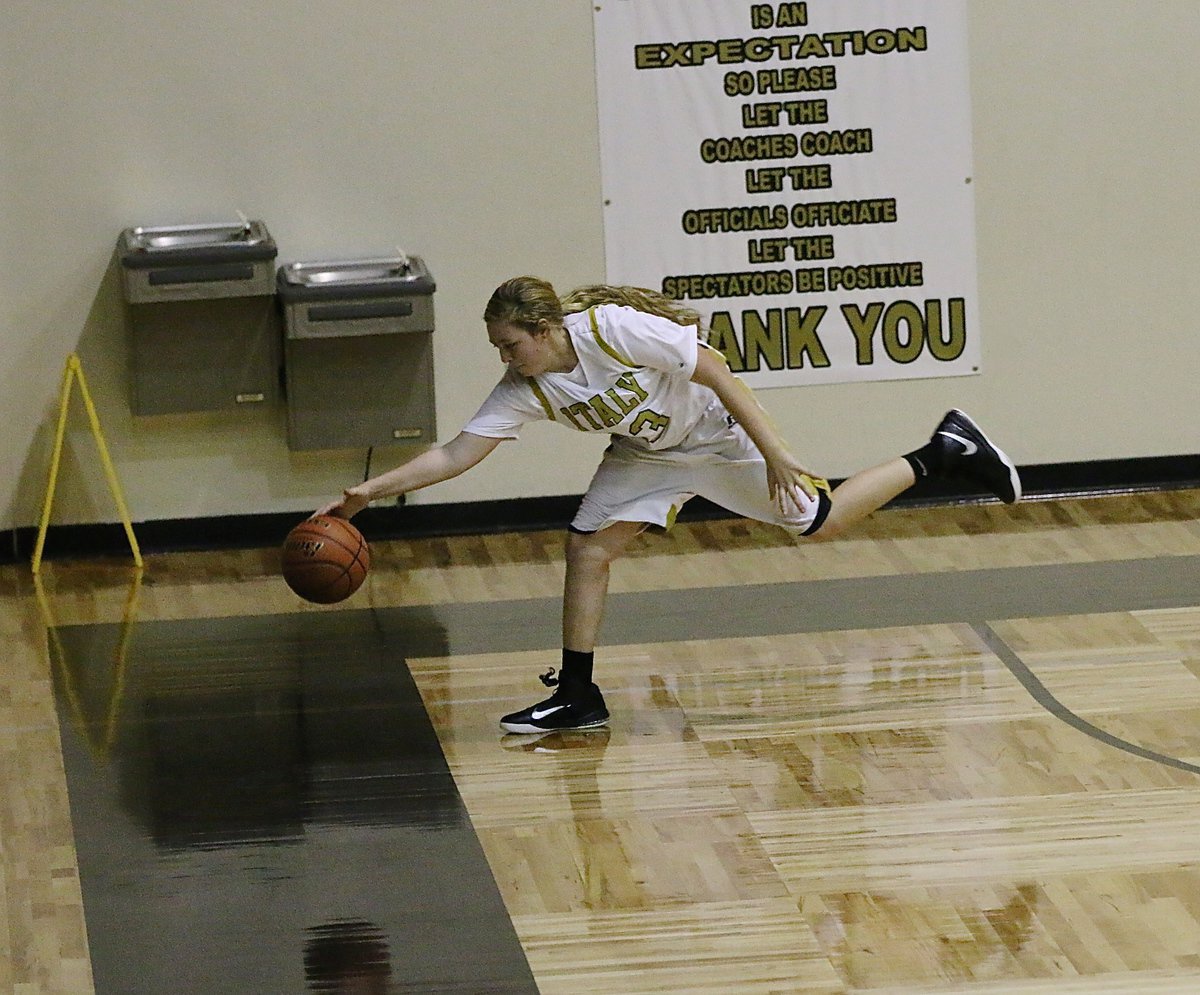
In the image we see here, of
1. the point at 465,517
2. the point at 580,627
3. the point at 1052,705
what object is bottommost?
the point at 1052,705

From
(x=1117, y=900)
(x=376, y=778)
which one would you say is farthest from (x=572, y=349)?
(x=1117, y=900)

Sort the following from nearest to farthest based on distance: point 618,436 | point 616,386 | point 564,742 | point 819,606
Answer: point 616,386 < point 564,742 < point 618,436 < point 819,606

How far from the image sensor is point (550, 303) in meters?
4.77

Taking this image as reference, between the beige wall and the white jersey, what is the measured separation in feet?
7.81

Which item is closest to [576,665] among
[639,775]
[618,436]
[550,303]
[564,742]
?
[564,742]

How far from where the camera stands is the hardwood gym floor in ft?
12.3

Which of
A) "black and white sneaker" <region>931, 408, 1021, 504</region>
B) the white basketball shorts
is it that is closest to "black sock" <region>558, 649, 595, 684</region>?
the white basketball shorts

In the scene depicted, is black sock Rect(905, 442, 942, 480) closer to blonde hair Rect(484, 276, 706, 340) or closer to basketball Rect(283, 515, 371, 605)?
blonde hair Rect(484, 276, 706, 340)

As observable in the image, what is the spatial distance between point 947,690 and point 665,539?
7.12 feet

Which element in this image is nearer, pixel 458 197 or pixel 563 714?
pixel 563 714

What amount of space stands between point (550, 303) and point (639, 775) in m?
1.17

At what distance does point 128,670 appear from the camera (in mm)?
5766

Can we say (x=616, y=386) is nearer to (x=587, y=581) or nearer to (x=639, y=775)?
(x=587, y=581)

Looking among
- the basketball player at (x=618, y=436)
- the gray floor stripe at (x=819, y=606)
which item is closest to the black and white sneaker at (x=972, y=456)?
the basketball player at (x=618, y=436)
